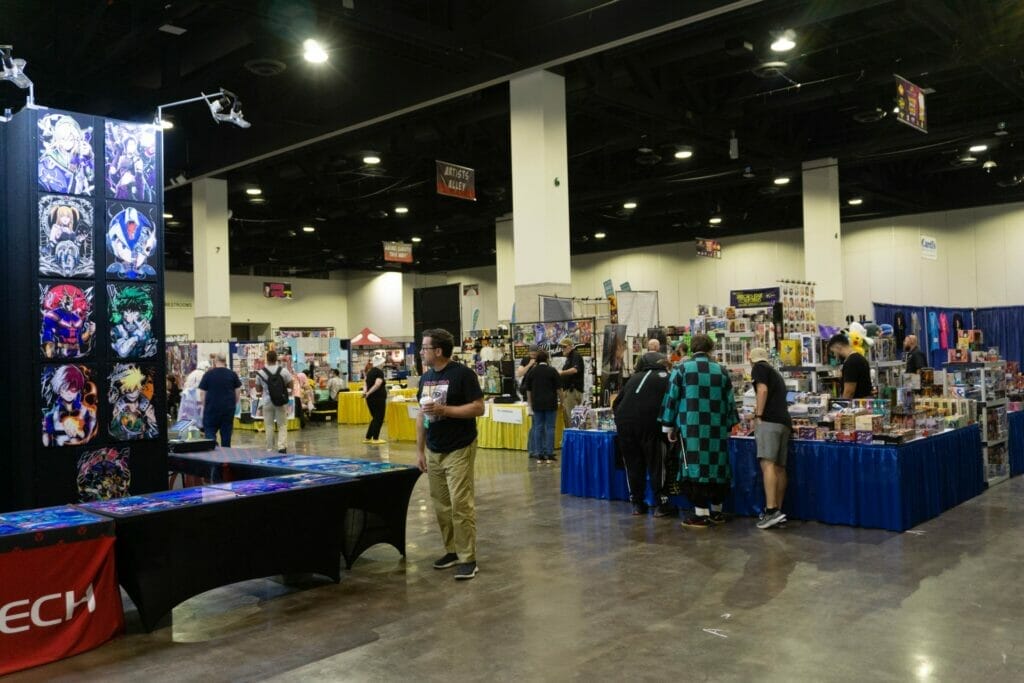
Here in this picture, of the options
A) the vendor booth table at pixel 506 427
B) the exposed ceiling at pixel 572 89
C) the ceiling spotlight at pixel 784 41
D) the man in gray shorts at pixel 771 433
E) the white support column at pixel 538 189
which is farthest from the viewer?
the vendor booth table at pixel 506 427

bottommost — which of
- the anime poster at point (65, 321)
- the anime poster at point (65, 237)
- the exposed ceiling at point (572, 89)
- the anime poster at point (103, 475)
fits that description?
the anime poster at point (103, 475)

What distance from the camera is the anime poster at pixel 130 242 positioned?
18.6 feet

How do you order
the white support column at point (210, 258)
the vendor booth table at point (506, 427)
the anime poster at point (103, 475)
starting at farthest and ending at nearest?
1. the white support column at point (210, 258)
2. the vendor booth table at point (506, 427)
3. the anime poster at point (103, 475)

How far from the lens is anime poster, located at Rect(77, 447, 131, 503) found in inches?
215

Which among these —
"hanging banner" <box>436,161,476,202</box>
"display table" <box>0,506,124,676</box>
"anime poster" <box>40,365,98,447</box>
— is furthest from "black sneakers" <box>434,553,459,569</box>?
"hanging banner" <box>436,161,476,202</box>

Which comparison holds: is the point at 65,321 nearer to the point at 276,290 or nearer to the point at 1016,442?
the point at 1016,442

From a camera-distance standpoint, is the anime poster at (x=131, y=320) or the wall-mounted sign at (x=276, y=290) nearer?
the anime poster at (x=131, y=320)

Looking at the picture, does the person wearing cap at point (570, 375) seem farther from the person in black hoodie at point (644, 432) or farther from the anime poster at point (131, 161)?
the anime poster at point (131, 161)

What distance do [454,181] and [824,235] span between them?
8.01m

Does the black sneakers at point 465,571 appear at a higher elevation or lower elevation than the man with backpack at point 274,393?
lower

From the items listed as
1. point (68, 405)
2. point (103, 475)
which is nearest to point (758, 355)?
point (103, 475)

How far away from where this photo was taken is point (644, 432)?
6.72 metres

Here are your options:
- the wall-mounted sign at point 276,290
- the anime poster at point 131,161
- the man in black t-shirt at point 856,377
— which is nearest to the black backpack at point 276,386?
the anime poster at point 131,161

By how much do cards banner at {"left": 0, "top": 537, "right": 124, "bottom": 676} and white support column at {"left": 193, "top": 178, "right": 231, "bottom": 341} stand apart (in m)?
13.2
